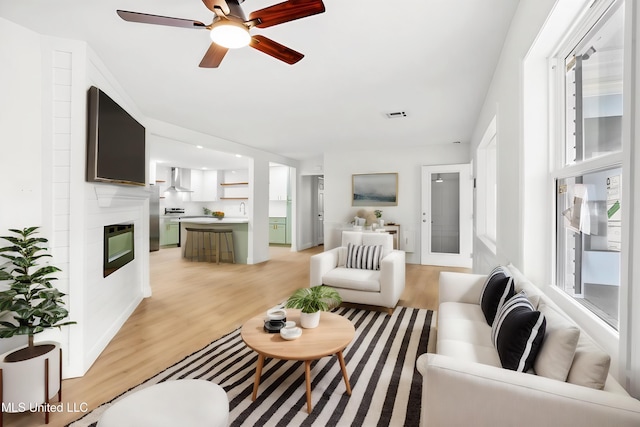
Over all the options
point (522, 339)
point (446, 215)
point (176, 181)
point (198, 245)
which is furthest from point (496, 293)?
point (176, 181)

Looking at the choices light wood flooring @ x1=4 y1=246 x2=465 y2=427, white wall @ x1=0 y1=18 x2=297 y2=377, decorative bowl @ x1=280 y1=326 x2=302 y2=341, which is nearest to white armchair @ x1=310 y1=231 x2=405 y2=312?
light wood flooring @ x1=4 y1=246 x2=465 y2=427

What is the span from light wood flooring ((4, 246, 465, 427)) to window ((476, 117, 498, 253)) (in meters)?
1.14

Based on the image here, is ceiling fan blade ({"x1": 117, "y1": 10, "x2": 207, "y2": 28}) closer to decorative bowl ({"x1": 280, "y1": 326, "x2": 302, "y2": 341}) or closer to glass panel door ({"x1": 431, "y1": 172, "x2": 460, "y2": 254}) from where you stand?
decorative bowl ({"x1": 280, "y1": 326, "x2": 302, "y2": 341})

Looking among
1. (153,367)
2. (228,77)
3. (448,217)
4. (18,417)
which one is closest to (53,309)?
(18,417)

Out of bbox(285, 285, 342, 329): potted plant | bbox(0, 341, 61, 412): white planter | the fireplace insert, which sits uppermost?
the fireplace insert

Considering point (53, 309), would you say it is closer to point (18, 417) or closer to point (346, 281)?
point (18, 417)

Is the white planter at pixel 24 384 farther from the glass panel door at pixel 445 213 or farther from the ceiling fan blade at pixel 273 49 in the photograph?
the glass panel door at pixel 445 213

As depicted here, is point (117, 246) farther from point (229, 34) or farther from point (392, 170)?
point (392, 170)

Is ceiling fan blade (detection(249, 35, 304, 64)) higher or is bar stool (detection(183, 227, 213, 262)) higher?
ceiling fan blade (detection(249, 35, 304, 64))

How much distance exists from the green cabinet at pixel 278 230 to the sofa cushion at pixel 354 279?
558 centimetres

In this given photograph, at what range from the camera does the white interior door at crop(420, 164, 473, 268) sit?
593cm

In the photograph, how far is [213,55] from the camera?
79.5 inches

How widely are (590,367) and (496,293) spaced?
0.92 meters

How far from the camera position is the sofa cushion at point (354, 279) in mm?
3393
